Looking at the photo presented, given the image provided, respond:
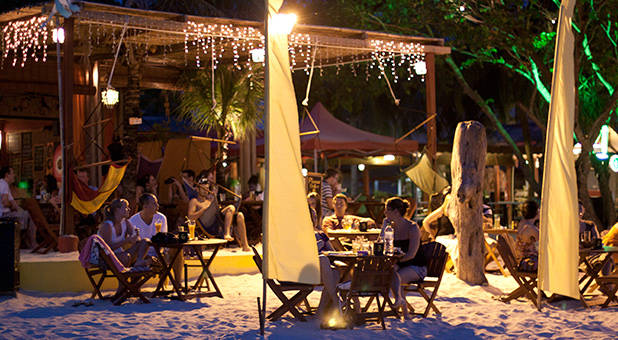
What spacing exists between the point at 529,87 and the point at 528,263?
16048 millimetres

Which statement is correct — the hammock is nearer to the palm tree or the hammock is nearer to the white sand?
the white sand

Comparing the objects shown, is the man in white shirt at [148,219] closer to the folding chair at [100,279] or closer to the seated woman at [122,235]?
the seated woman at [122,235]

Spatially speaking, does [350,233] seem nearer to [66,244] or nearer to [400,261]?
[400,261]

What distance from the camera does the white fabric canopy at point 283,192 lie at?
509cm

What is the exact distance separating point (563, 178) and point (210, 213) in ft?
18.4

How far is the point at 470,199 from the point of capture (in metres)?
8.80

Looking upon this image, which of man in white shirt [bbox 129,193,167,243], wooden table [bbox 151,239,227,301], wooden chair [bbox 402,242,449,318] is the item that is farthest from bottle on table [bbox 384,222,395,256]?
man in white shirt [bbox 129,193,167,243]

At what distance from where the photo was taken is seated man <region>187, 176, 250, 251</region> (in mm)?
9938

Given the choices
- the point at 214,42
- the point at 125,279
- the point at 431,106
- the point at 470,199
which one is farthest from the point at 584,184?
the point at 125,279

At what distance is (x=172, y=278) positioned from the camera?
7820 mm

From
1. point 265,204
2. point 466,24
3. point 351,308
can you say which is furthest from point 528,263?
point 466,24

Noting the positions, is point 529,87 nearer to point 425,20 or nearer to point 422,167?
point 425,20

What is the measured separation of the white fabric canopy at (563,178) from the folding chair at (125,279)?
387 cm

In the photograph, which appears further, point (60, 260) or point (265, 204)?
point (60, 260)
